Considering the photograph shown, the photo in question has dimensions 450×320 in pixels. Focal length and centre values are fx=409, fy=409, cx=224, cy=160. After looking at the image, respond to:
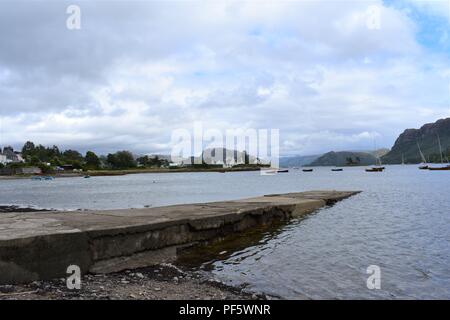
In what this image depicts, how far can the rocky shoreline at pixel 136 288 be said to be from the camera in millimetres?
7398

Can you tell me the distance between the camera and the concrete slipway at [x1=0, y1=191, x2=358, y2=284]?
8.14 m

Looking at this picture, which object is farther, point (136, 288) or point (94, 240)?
point (94, 240)

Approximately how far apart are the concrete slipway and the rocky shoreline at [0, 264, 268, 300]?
32 centimetres

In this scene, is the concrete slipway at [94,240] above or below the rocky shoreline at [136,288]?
above

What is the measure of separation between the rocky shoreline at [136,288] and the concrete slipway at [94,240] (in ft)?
1.06

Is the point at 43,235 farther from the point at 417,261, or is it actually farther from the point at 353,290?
the point at 417,261

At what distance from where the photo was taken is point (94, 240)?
9750mm

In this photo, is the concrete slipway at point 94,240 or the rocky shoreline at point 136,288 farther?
the concrete slipway at point 94,240

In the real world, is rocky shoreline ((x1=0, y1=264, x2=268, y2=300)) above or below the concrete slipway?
below

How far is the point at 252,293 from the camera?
906 centimetres

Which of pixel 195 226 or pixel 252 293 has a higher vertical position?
pixel 195 226

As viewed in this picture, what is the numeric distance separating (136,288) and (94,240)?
201cm
